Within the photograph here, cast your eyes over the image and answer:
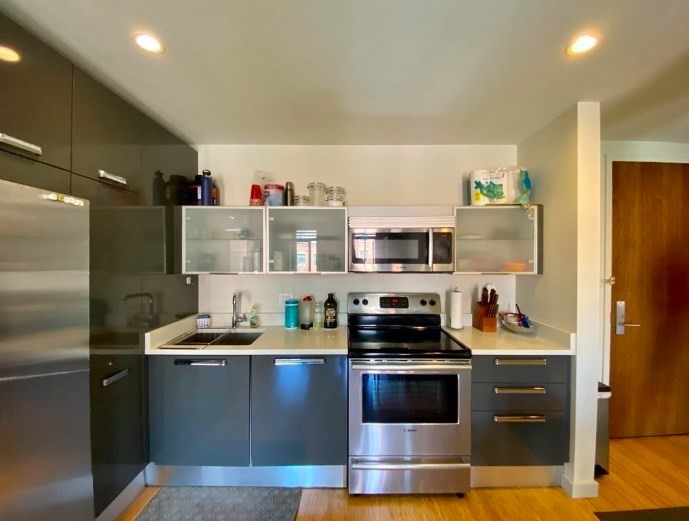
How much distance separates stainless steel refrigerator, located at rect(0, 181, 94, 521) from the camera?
3.35 ft

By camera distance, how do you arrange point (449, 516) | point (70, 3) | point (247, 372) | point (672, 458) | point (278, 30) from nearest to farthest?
point (70, 3) → point (278, 30) → point (449, 516) → point (247, 372) → point (672, 458)

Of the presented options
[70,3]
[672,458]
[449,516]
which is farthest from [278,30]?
[672,458]

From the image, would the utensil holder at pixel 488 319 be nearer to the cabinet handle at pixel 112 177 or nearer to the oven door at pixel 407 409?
the oven door at pixel 407 409

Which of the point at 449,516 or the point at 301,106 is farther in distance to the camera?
the point at 301,106

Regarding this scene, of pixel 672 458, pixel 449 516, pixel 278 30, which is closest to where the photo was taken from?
pixel 278 30

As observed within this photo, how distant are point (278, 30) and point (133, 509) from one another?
2673mm

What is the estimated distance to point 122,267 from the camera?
1595mm

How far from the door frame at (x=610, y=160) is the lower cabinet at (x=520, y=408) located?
893 mm

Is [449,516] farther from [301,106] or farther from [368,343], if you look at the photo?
[301,106]

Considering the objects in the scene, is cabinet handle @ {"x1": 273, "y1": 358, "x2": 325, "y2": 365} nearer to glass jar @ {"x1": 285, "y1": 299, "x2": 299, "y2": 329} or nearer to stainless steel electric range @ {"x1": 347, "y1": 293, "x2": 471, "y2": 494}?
stainless steel electric range @ {"x1": 347, "y1": 293, "x2": 471, "y2": 494}

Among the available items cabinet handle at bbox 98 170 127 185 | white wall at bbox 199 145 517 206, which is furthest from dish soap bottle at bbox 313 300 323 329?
cabinet handle at bbox 98 170 127 185

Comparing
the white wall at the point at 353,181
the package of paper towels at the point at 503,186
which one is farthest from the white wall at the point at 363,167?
the package of paper towels at the point at 503,186

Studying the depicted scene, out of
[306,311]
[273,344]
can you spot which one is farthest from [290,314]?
[273,344]

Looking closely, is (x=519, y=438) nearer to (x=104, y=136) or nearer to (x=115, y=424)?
(x=115, y=424)
